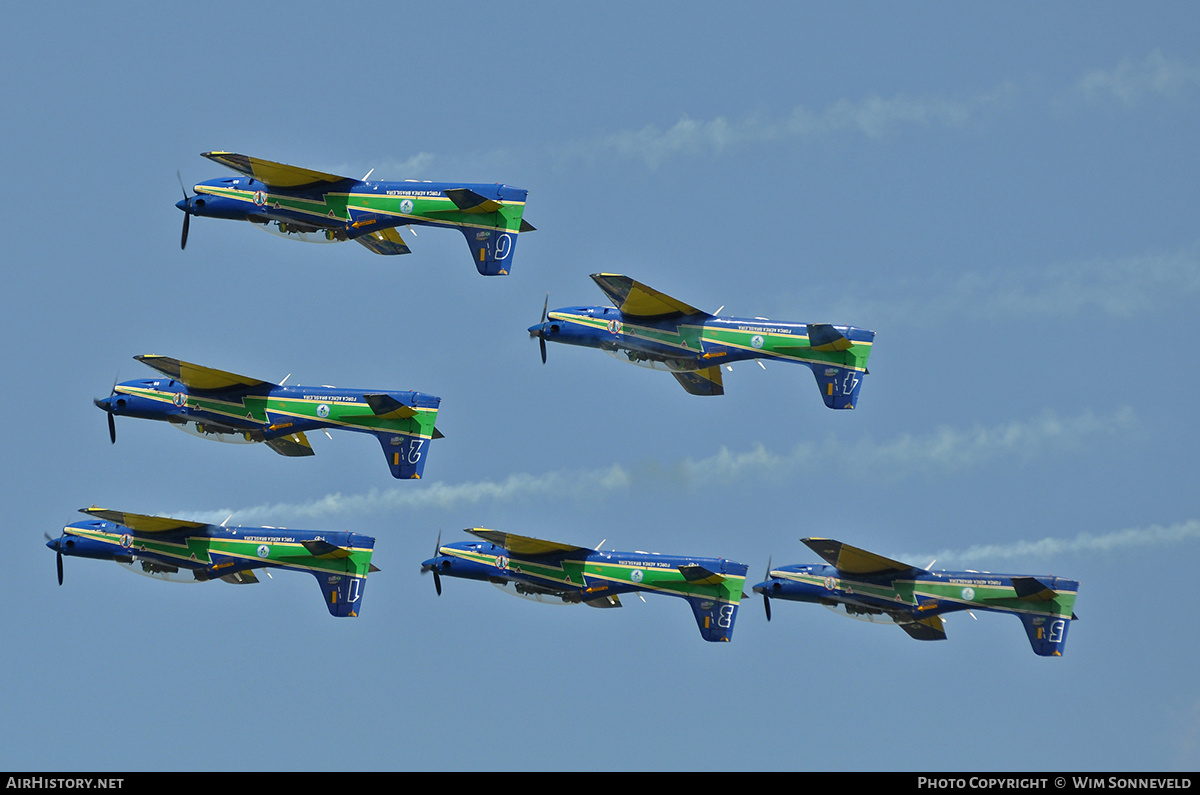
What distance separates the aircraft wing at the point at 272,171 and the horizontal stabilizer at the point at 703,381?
778 inches

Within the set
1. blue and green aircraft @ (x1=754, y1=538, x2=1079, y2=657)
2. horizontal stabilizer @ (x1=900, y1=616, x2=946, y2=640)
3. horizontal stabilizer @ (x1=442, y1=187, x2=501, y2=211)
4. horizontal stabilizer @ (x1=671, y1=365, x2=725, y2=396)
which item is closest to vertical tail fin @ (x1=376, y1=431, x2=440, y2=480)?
horizontal stabilizer @ (x1=442, y1=187, x2=501, y2=211)

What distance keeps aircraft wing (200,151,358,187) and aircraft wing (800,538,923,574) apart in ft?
97.3

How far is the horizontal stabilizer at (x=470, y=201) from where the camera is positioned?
120062mm

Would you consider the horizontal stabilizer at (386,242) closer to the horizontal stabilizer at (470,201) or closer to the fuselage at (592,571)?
the horizontal stabilizer at (470,201)

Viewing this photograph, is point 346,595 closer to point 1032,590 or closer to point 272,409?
point 272,409

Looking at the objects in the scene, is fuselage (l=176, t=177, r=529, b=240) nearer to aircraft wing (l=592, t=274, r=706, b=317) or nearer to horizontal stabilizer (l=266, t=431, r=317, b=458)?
aircraft wing (l=592, t=274, r=706, b=317)

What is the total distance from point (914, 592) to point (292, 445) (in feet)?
106

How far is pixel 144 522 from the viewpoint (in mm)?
122250

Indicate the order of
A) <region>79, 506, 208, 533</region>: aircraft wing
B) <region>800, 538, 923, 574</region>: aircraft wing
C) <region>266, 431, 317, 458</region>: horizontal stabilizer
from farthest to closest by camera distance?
1. <region>266, 431, 317, 458</region>: horizontal stabilizer
2. <region>79, 506, 208, 533</region>: aircraft wing
3. <region>800, 538, 923, 574</region>: aircraft wing

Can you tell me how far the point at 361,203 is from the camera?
122m

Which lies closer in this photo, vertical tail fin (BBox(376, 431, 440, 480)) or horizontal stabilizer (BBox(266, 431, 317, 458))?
vertical tail fin (BBox(376, 431, 440, 480))

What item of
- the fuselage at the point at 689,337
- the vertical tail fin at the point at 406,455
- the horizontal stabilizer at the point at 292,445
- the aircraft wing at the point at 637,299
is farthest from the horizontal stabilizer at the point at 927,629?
the horizontal stabilizer at the point at 292,445

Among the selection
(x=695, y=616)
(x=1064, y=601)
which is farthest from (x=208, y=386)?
(x=1064, y=601)

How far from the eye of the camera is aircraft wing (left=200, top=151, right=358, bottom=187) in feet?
397
